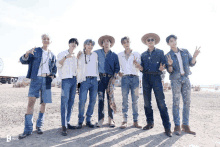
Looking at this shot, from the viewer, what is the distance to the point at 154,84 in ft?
13.4

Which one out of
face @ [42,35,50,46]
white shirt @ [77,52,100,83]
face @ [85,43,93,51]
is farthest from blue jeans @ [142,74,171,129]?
face @ [42,35,50,46]

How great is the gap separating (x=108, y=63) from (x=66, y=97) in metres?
1.69

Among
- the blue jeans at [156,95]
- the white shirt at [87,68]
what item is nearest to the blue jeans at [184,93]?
the blue jeans at [156,95]

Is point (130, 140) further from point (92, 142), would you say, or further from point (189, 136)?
point (189, 136)

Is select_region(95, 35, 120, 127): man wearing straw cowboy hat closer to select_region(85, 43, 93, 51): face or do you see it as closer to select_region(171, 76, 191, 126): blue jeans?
select_region(85, 43, 93, 51): face

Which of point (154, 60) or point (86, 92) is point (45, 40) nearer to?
point (86, 92)

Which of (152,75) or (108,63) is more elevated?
(108,63)

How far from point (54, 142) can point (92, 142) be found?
35.1 inches

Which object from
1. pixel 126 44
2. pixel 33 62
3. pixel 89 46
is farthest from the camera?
pixel 126 44

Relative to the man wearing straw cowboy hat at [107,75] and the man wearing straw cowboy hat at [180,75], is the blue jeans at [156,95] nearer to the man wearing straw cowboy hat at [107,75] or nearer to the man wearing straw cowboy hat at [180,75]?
the man wearing straw cowboy hat at [180,75]

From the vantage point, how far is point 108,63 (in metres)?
4.57

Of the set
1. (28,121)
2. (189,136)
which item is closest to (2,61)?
(28,121)

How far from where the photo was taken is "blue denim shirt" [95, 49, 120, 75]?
455cm

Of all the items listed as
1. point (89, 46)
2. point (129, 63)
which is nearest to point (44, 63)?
point (89, 46)
